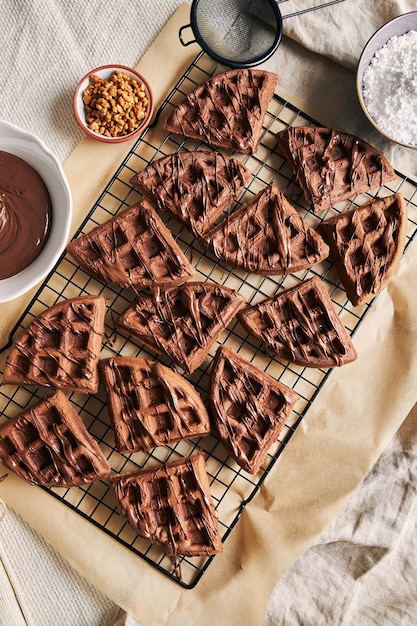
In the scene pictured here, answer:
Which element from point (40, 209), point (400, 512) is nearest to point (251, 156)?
point (40, 209)

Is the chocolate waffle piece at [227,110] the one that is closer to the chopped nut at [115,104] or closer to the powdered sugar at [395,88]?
the chopped nut at [115,104]

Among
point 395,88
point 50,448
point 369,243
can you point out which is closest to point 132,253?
point 50,448

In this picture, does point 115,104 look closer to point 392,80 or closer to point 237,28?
point 237,28

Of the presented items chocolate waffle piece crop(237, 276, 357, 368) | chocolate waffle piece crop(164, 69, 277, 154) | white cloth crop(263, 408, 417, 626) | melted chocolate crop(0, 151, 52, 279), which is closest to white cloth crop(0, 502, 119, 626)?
white cloth crop(263, 408, 417, 626)

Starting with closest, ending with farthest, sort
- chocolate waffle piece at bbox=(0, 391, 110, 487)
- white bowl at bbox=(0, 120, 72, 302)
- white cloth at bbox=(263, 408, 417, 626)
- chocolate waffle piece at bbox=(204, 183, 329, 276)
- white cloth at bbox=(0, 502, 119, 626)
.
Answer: white bowl at bbox=(0, 120, 72, 302)
chocolate waffle piece at bbox=(0, 391, 110, 487)
chocolate waffle piece at bbox=(204, 183, 329, 276)
white cloth at bbox=(0, 502, 119, 626)
white cloth at bbox=(263, 408, 417, 626)

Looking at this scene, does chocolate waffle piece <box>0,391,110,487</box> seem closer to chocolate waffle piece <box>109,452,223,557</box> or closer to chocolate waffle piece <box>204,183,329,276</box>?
chocolate waffle piece <box>109,452,223,557</box>

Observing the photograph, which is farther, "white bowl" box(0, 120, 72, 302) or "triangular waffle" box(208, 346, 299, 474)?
"triangular waffle" box(208, 346, 299, 474)
